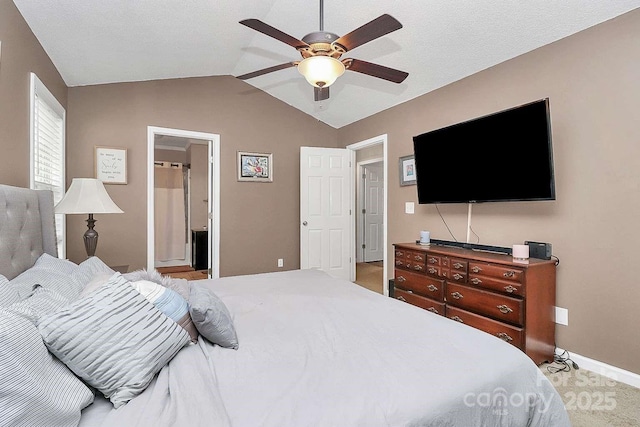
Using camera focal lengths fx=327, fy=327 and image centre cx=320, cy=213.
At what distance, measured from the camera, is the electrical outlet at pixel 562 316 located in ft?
8.32

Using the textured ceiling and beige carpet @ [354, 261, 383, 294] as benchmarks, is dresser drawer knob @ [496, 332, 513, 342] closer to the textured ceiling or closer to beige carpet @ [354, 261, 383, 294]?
beige carpet @ [354, 261, 383, 294]

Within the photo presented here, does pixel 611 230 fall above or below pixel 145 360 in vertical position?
above

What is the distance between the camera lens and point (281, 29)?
3191 millimetres

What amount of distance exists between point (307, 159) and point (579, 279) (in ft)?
11.3

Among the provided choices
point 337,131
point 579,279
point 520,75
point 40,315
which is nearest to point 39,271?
point 40,315

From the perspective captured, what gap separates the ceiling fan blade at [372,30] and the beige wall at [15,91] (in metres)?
1.94

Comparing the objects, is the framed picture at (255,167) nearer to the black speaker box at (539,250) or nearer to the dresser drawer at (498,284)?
the dresser drawer at (498,284)

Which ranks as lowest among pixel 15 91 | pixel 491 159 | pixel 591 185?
pixel 591 185

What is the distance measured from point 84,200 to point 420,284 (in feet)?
10.0

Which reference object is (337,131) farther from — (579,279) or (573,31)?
(579,279)

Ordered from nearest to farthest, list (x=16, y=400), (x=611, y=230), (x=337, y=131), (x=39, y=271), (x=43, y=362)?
(x=16, y=400) → (x=43, y=362) → (x=39, y=271) → (x=611, y=230) → (x=337, y=131)

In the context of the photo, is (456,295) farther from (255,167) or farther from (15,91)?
(15,91)

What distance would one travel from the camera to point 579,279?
2471mm

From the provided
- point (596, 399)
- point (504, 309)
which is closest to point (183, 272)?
point (504, 309)
